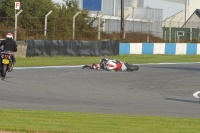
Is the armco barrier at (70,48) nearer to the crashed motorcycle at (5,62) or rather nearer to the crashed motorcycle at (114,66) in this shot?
the crashed motorcycle at (114,66)

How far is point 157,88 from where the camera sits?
1772cm

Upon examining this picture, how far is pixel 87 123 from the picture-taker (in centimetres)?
987

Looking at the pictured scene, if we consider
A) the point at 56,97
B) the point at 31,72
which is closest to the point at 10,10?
the point at 31,72

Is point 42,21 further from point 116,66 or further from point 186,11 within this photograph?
point 186,11

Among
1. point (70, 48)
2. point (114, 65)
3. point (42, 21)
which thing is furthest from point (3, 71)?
point (42, 21)

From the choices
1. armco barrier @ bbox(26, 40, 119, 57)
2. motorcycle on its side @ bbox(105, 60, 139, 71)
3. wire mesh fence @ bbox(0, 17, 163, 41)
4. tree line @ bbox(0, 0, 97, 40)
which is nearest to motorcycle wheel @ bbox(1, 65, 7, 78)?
motorcycle on its side @ bbox(105, 60, 139, 71)

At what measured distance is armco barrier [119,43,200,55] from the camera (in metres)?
36.6

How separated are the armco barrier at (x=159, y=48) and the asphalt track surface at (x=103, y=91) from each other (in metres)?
12.8

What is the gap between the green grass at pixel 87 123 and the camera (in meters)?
9.14

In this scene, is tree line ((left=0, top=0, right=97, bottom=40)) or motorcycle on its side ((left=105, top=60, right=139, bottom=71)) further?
tree line ((left=0, top=0, right=97, bottom=40))

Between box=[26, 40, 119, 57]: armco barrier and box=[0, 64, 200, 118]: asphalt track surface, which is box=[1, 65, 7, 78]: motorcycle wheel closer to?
box=[0, 64, 200, 118]: asphalt track surface

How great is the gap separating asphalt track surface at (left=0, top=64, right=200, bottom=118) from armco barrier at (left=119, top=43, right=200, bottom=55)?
42.0 feet

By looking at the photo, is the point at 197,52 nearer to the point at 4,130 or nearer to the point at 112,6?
the point at 112,6

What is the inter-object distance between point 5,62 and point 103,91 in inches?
158
